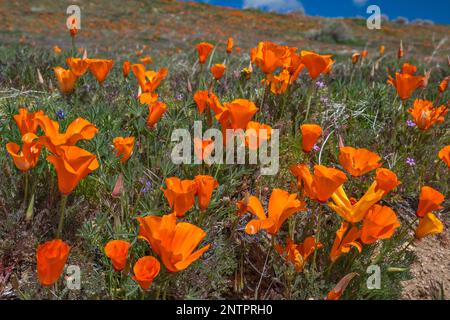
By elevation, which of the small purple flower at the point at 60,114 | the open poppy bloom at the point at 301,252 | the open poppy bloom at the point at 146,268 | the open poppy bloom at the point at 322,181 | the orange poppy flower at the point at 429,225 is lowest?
the open poppy bloom at the point at 301,252

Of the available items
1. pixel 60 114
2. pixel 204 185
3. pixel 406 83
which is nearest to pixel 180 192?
pixel 204 185

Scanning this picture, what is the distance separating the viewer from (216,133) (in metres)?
2.27

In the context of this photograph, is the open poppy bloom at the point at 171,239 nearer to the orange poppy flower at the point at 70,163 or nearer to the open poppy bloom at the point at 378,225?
the orange poppy flower at the point at 70,163

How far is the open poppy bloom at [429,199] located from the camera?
153 centimetres

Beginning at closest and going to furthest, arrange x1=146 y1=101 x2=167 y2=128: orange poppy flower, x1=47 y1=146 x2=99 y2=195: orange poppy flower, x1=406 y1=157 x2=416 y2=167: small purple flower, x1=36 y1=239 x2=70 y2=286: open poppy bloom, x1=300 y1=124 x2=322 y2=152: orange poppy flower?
x1=36 y1=239 x2=70 y2=286: open poppy bloom
x1=47 y1=146 x2=99 y2=195: orange poppy flower
x1=300 y1=124 x2=322 y2=152: orange poppy flower
x1=146 y1=101 x2=167 y2=128: orange poppy flower
x1=406 y1=157 x2=416 y2=167: small purple flower

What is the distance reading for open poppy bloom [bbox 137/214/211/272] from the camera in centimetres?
126

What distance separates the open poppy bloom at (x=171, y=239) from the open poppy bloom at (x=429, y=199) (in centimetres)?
82

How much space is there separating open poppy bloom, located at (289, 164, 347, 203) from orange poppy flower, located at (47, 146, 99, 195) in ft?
2.31

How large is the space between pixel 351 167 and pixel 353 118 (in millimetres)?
1462

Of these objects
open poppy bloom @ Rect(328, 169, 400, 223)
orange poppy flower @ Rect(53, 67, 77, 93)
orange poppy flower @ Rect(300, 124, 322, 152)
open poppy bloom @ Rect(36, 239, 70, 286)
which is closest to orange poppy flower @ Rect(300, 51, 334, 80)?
orange poppy flower @ Rect(300, 124, 322, 152)

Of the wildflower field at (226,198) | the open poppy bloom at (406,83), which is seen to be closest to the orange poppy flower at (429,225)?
the wildflower field at (226,198)

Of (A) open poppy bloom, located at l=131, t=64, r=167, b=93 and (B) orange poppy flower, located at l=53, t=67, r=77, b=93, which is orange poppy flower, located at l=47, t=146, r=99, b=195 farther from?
(B) orange poppy flower, located at l=53, t=67, r=77, b=93

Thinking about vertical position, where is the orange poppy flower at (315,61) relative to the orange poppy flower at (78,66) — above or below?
above
